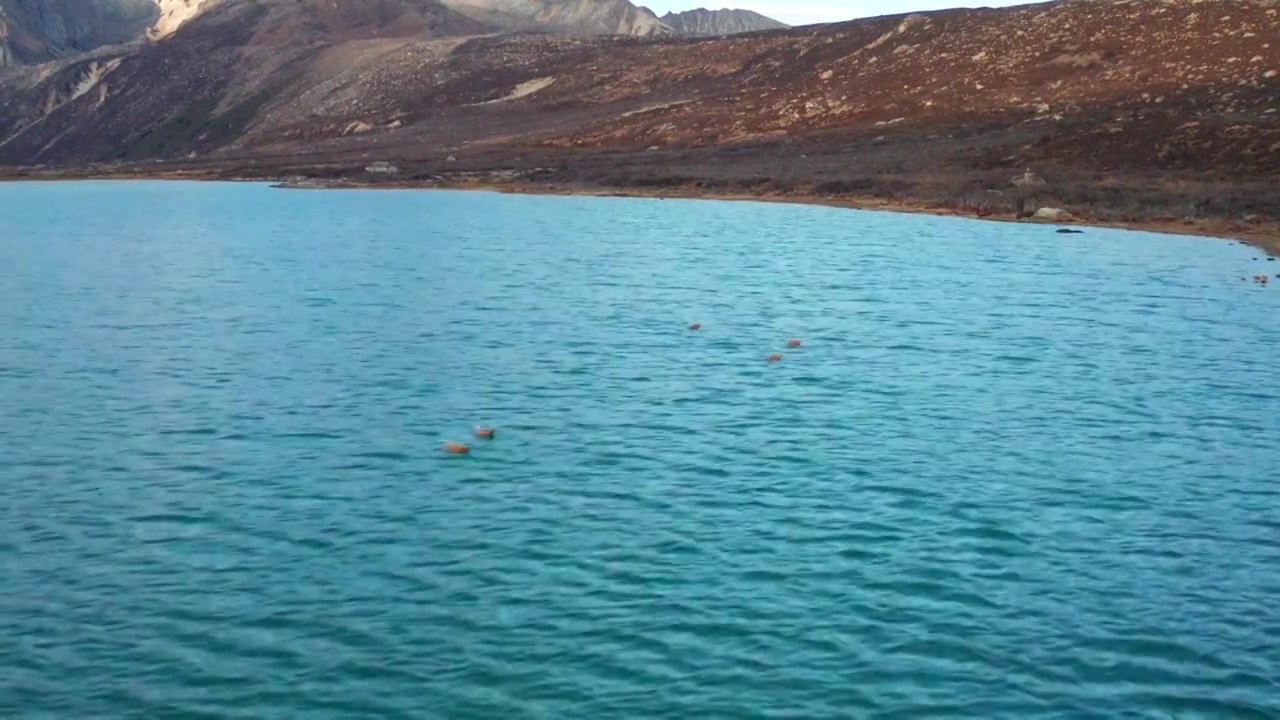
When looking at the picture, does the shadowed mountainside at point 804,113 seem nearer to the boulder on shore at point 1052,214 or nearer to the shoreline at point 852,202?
the shoreline at point 852,202

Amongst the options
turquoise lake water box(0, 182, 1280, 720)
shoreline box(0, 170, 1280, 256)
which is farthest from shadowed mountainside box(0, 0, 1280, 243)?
turquoise lake water box(0, 182, 1280, 720)

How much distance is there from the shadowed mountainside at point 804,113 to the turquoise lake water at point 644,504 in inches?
1136

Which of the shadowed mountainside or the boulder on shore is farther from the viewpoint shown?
the shadowed mountainside

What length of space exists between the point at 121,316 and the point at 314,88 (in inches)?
5543

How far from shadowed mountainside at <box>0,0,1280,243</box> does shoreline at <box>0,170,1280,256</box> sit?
1158mm

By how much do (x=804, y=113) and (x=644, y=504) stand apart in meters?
83.9

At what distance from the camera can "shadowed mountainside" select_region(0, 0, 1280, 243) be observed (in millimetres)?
65375

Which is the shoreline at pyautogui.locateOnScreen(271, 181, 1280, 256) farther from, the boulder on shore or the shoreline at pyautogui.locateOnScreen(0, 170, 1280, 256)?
the boulder on shore

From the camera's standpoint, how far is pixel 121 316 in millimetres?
32562

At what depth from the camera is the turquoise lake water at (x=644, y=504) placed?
12172mm

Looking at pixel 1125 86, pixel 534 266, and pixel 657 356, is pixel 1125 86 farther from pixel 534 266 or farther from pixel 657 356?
pixel 657 356

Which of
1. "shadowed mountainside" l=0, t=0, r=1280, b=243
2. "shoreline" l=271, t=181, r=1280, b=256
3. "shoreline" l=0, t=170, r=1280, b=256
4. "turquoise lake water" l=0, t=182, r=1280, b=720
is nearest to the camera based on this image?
"turquoise lake water" l=0, t=182, r=1280, b=720

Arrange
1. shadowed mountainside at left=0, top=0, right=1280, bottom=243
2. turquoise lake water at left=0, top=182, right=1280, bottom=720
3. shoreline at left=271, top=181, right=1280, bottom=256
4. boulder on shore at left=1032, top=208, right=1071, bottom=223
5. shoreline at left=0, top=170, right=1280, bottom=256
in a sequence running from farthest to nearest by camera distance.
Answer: shadowed mountainside at left=0, top=0, right=1280, bottom=243 < boulder on shore at left=1032, top=208, right=1071, bottom=223 < shoreline at left=0, top=170, right=1280, bottom=256 < shoreline at left=271, top=181, right=1280, bottom=256 < turquoise lake water at left=0, top=182, right=1280, bottom=720

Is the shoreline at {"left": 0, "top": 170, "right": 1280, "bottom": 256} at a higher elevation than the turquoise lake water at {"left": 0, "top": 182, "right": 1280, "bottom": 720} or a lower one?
higher
